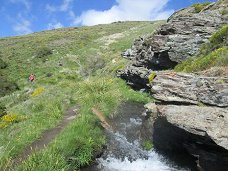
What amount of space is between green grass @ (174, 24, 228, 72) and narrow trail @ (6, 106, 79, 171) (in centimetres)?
759

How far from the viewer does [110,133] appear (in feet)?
62.5

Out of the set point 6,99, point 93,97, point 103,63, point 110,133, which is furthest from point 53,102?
point 103,63

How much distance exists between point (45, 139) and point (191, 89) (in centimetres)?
701

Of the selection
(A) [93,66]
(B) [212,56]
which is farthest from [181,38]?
(A) [93,66]

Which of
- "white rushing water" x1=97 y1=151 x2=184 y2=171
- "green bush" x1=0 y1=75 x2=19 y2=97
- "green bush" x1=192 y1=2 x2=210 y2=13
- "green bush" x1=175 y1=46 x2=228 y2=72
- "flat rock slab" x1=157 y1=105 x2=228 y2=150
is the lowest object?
"white rushing water" x1=97 y1=151 x2=184 y2=171

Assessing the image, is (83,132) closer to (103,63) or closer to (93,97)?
(93,97)

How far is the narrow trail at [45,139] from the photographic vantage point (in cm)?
1442

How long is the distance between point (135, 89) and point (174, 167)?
17.3m

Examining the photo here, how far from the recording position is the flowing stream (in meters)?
15.1

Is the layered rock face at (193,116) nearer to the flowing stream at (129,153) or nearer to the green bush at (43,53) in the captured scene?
the flowing stream at (129,153)

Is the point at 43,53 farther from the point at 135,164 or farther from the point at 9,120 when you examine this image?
the point at 135,164

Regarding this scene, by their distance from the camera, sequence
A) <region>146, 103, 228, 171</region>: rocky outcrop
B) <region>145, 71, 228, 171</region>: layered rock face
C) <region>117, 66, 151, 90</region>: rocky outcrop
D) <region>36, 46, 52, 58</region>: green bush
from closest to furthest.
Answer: <region>146, 103, 228, 171</region>: rocky outcrop < <region>145, 71, 228, 171</region>: layered rock face < <region>117, 66, 151, 90</region>: rocky outcrop < <region>36, 46, 52, 58</region>: green bush

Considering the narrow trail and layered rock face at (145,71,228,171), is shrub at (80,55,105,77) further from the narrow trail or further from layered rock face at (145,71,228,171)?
layered rock face at (145,71,228,171)

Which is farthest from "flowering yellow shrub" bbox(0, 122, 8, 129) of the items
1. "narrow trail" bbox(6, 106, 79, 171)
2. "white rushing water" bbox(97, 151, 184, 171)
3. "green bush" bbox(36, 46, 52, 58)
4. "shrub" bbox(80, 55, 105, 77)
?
"green bush" bbox(36, 46, 52, 58)
